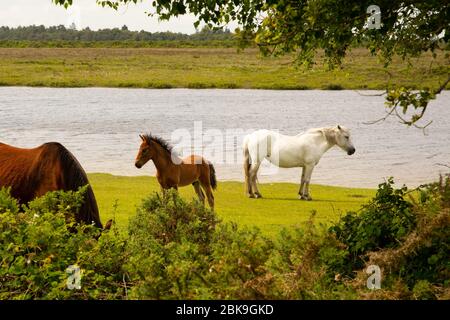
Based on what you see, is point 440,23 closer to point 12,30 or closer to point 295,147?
point 295,147

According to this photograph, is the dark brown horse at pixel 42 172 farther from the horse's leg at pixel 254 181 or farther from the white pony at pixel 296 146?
the white pony at pixel 296 146

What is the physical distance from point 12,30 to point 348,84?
102051 millimetres

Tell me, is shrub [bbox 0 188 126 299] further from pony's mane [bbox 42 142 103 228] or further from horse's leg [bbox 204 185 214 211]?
horse's leg [bbox 204 185 214 211]

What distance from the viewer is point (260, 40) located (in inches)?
353

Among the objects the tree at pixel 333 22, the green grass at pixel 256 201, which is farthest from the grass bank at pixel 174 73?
the tree at pixel 333 22

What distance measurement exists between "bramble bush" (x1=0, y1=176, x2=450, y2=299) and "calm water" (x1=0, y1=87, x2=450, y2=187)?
1397 centimetres

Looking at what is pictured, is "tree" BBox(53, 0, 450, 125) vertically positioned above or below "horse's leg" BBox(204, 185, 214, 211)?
above

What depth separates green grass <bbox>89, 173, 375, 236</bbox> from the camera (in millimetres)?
13840

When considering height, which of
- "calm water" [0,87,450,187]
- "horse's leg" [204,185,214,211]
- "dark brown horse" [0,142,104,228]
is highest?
"dark brown horse" [0,142,104,228]

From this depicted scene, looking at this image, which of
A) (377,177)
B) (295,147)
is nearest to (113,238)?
(295,147)

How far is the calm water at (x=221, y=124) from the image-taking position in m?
24.4

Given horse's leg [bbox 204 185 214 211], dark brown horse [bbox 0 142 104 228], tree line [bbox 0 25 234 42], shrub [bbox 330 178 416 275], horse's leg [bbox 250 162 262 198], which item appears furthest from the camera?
tree line [bbox 0 25 234 42]

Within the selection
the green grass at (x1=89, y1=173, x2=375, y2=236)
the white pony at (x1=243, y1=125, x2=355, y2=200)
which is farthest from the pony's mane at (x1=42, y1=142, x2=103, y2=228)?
the white pony at (x1=243, y1=125, x2=355, y2=200)

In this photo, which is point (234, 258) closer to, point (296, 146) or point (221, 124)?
point (296, 146)
